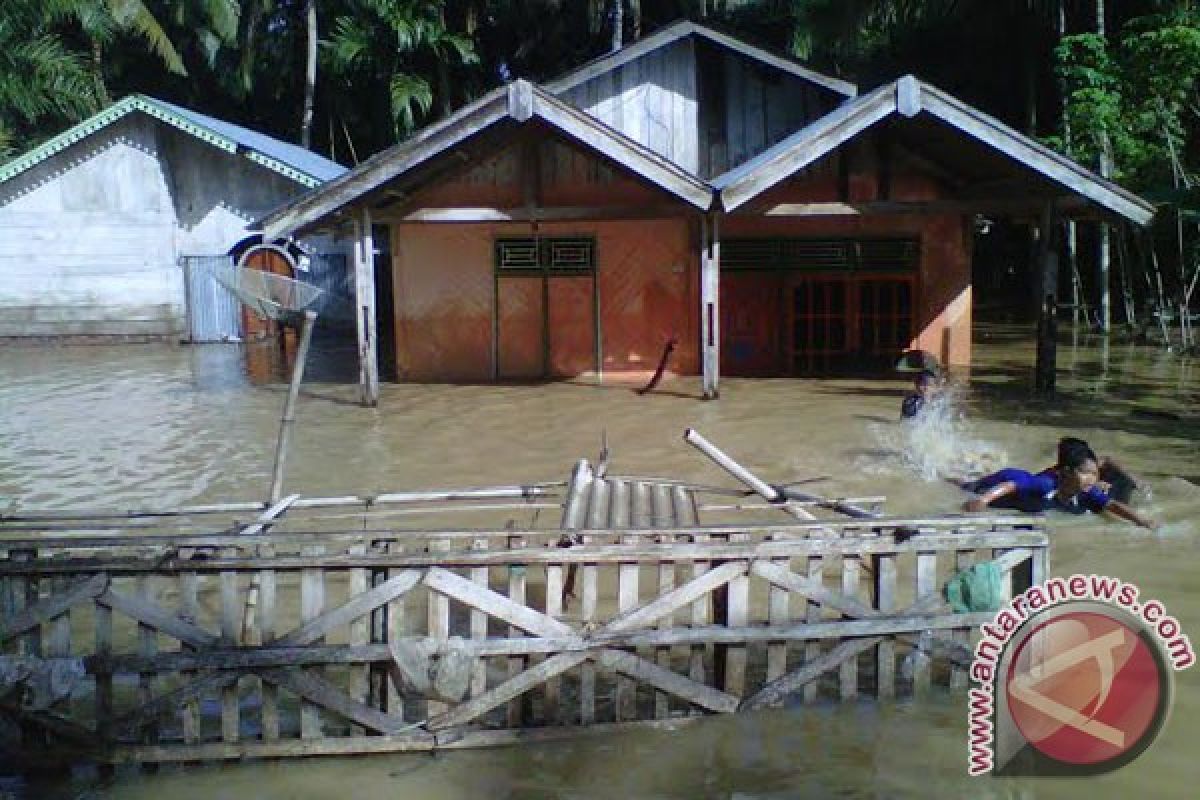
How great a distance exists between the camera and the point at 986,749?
14.8ft

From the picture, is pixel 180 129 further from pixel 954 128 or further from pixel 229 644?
pixel 229 644

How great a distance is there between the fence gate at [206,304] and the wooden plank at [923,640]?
777 inches

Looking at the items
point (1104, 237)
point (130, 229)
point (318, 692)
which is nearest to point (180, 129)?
point (130, 229)

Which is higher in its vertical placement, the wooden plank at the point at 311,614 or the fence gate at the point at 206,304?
the fence gate at the point at 206,304

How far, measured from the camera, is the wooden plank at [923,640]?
509cm

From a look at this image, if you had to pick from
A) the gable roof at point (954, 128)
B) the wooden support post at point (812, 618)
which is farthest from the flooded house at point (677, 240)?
the wooden support post at point (812, 618)

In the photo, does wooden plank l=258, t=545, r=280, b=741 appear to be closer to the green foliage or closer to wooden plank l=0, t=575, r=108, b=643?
wooden plank l=0, t=575, r=108, b=643

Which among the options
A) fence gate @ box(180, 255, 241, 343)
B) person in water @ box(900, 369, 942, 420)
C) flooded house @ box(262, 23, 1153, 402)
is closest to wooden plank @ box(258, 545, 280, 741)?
person in water @ box(900, 369, 942, 420)

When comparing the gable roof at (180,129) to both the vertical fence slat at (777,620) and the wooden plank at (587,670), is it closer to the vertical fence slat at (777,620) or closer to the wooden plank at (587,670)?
the wooden plank at (587,670)

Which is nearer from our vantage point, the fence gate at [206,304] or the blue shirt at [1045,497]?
the blue shirt at [1045,497]

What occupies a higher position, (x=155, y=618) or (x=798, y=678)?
(x=155, y=618)

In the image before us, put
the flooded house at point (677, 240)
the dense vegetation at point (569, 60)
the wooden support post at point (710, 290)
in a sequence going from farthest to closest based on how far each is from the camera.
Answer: the dense vegetation at point (569, 60) → the flooded house at point (677, 240) → the wooden support post at point (710, 290)

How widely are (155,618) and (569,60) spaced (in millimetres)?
31103

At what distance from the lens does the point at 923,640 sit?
5105 millimetres
